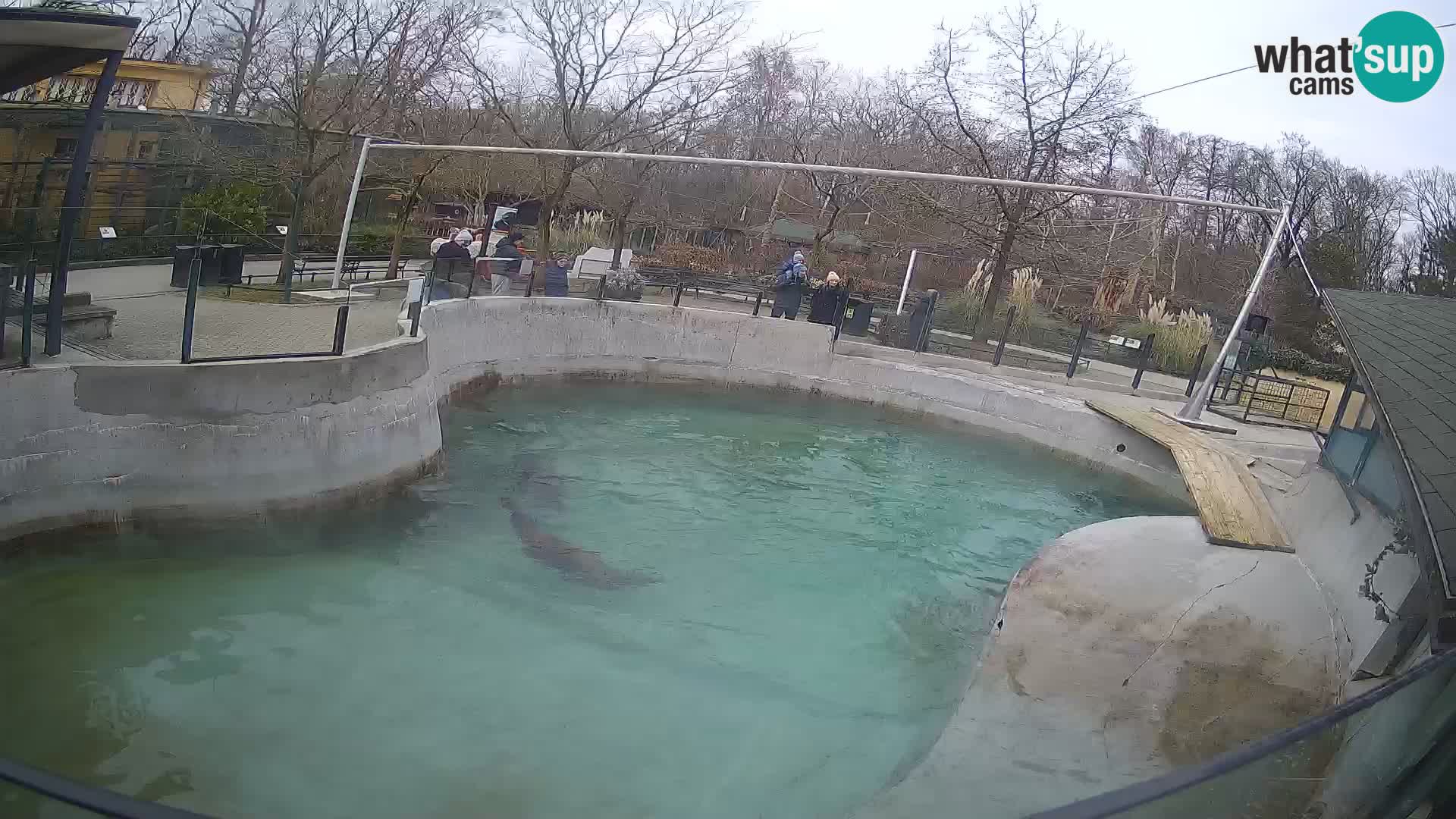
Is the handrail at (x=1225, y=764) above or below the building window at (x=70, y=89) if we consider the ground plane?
below

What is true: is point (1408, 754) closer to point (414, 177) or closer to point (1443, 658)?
point (1443, 658)

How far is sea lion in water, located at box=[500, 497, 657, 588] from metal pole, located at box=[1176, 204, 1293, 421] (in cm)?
979

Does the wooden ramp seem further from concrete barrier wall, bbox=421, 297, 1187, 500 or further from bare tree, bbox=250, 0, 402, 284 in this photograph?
bare tree, bbox=250, 0, 402, 284

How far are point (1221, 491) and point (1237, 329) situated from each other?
6.65 m

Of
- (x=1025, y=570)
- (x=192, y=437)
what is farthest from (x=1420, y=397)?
(x=192, y=437)

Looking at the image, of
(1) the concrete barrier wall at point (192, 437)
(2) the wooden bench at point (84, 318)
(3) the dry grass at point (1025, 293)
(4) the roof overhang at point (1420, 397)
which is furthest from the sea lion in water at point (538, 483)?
(3) the dry grass at point (1025, 293)

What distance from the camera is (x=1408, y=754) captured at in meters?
3.84

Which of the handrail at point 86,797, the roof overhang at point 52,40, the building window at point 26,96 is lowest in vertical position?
the handrail at point 86,797

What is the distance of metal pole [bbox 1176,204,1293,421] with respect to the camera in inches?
554

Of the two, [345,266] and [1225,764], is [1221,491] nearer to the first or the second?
[1225,764]

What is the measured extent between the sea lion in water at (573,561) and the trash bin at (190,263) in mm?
3935

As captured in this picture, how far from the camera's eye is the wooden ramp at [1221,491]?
810 cm

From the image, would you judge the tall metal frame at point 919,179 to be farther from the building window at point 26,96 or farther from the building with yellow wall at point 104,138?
the building window at point 26,96

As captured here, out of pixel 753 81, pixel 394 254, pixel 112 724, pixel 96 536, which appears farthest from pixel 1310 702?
pixel 753 81
